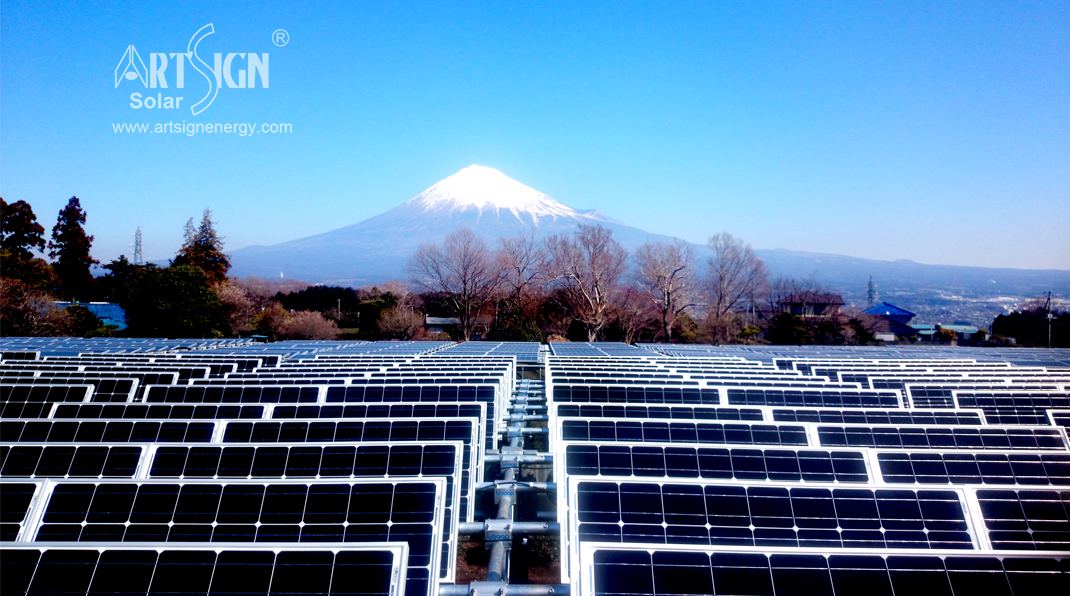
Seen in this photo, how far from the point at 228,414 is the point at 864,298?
13068 centimetres

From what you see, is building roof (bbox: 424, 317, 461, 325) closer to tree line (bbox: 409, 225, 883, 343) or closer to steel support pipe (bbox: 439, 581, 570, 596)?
tree line (bbox: 409, 225, 883, 343)

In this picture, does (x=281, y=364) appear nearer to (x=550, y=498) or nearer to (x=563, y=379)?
(x=563, y=379)

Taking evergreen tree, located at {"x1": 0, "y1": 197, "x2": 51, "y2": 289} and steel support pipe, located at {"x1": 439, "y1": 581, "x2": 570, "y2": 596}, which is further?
evergreen tree, located at {"x1": 0, "y1": 197, "x2": 51, "y2": 289}

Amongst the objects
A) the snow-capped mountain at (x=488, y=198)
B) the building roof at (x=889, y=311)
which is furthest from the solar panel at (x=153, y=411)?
the snow-capped mountain at (x=488, y=198)

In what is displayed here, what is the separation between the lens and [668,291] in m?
42.6

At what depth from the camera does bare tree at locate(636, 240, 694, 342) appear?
42.8 meters

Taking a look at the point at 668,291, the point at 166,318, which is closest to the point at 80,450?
the point at 166,318

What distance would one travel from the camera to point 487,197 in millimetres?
142750

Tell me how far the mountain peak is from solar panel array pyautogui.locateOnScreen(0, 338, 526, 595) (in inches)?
4964

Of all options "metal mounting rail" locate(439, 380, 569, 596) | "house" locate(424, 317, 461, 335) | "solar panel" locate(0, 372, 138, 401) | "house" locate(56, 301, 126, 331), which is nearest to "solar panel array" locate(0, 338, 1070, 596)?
"metal mounting rail" locate(439, 380, 569, 596)

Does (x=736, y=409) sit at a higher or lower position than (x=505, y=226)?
lower

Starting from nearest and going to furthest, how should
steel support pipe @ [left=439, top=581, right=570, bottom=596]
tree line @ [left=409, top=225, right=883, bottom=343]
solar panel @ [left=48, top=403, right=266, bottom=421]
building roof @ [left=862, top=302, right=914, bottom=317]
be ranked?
1. steel support pipe @ [left=439, top=581, right=570, bottom=596]
2. solar panel @ [left=48, top=403, right=266, bottom=421]
3. tree line @ [left=409, top=225, right=883, bottom=343]
4. building roof @ [left=862, top=302, right=914, bottom=317]

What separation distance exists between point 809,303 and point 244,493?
5465 cm

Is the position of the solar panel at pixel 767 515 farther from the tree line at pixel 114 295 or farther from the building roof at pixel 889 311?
the building roof at pixel 889 311
